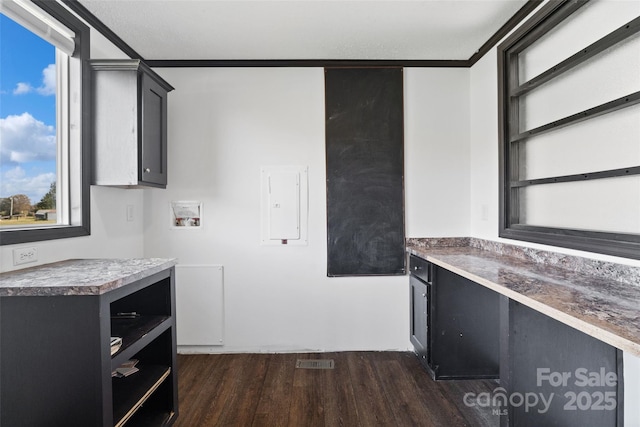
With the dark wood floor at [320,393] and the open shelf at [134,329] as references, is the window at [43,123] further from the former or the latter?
the dark wood floor at [320,393]

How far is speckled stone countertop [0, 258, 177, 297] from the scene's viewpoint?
1218 mm

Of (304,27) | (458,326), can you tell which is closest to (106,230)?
(304,27)

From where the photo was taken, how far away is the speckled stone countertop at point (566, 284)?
96 centimetres

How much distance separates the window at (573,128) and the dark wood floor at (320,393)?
1.20 m

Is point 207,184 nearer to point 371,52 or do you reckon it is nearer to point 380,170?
point 380,170

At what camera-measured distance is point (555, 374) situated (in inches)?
56.0

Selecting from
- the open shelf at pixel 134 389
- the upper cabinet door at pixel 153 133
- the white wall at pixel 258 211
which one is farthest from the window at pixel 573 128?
the upper cabinet door at pixel 153 133

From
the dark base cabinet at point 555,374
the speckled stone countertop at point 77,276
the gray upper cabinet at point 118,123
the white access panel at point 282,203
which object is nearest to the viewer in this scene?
the speckled stone countertop at point 77,276

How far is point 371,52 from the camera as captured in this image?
2.63 m

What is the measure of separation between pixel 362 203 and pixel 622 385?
187cm


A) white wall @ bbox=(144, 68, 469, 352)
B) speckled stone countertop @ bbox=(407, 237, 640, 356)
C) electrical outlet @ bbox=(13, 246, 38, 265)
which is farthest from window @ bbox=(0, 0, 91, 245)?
speckled stone countertop @ bbox=(407, 237, 640, 356)

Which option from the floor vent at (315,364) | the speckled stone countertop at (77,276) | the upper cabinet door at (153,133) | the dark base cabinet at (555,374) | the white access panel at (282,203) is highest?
the upper cabinet door at (153,133)

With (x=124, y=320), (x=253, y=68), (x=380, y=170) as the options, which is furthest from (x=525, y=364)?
(x=253, y=68)

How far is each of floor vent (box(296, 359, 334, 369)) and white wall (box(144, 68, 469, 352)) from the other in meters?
0.17
